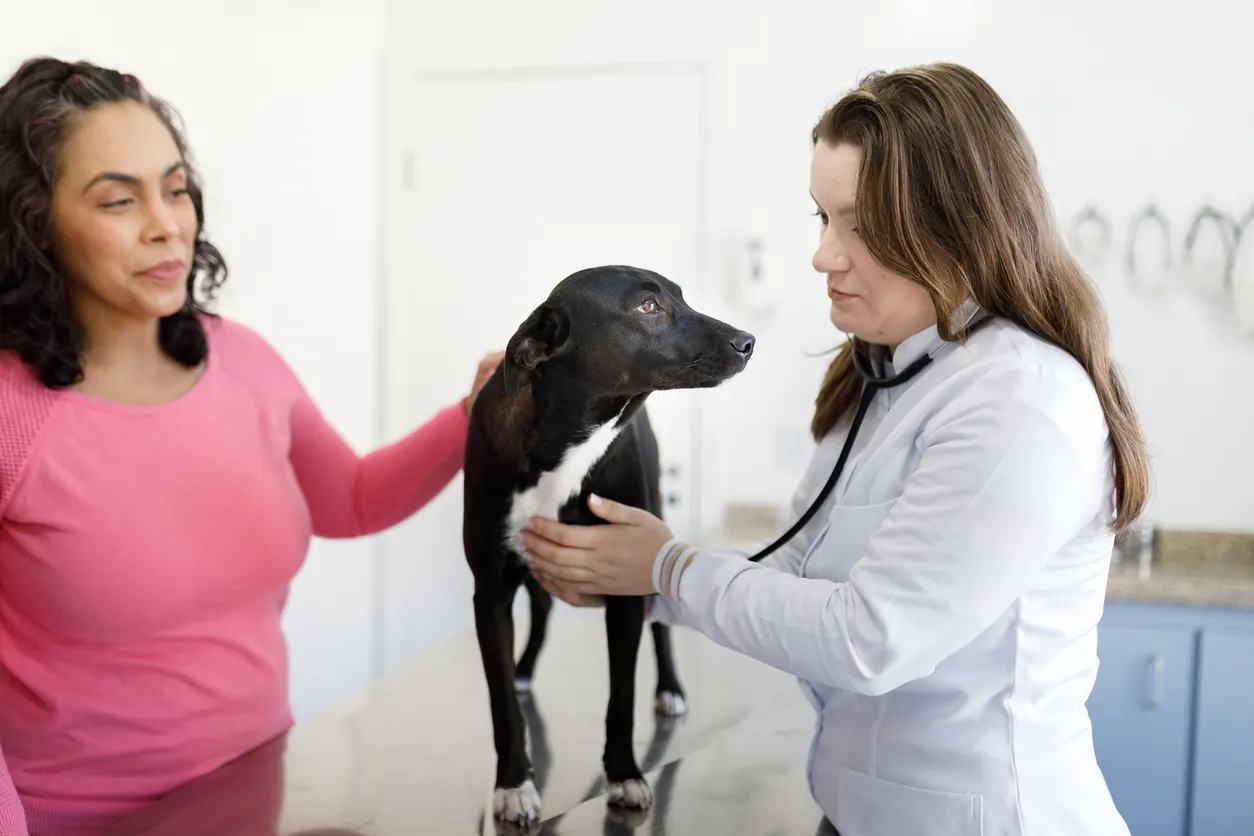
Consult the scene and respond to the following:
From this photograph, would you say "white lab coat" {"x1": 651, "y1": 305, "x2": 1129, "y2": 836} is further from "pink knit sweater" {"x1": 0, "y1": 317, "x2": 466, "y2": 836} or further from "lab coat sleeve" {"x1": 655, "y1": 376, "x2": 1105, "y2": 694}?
"pink knit sweater" {"x1": 0, "y1": 317, "x2": 466, "y2": 836}

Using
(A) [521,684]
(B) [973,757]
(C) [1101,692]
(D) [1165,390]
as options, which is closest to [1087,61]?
(D) [1165,390]

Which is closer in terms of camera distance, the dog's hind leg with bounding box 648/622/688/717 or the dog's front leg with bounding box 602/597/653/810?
the dog's front leg with bounding box 602/597/653/810

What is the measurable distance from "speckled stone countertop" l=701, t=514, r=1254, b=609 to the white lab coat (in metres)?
1.36

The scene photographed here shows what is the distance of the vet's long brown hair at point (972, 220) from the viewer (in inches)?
44.7

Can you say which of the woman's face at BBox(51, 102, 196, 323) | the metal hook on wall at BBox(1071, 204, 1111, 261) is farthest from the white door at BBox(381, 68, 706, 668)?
the woman's face at BBox(51, 102, 196, 323)

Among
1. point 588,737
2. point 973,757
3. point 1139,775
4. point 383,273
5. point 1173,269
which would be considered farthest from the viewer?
point 383,273

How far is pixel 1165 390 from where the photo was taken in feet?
11.3

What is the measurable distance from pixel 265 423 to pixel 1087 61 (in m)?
2.89

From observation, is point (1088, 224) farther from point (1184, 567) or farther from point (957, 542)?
point (957, 542)

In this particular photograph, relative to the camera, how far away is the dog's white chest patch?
1.30 metres

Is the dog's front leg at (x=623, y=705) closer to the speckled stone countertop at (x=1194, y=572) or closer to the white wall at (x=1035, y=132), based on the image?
the speckled stone countertop at (x=1194, y=572)

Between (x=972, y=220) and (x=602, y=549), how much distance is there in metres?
0.54

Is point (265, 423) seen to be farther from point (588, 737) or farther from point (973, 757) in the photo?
point (973, 757)

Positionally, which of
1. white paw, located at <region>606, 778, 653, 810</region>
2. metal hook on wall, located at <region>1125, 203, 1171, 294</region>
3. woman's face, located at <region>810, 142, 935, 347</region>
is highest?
metal hook on wall, located at <region>1125, 203, 1171, 294</region>
